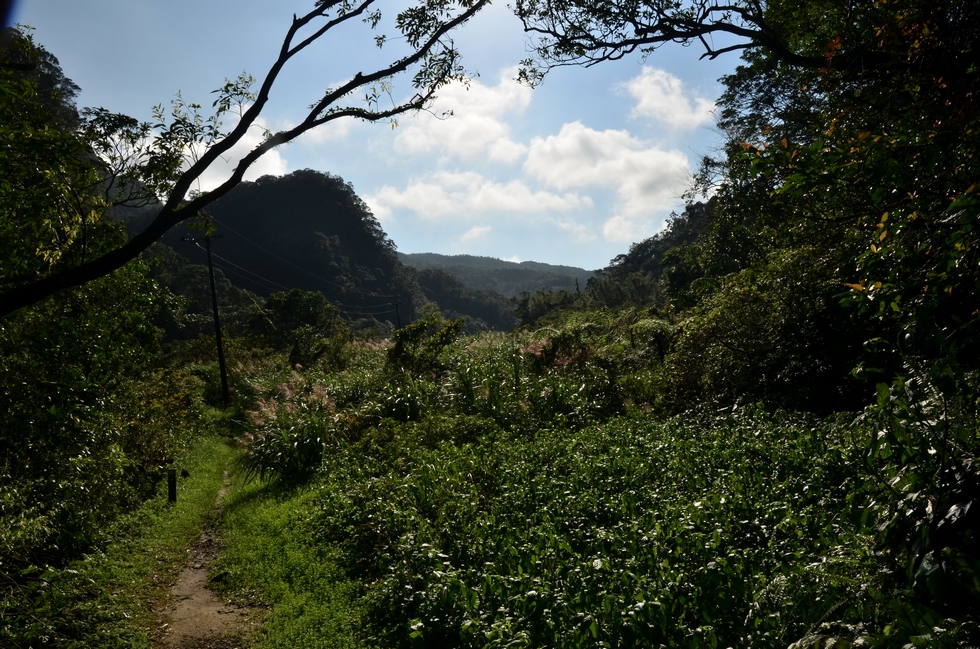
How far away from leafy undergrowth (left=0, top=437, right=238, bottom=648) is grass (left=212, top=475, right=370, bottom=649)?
719mm

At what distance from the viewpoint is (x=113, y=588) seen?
753 cm

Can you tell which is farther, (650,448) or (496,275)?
(496,275)

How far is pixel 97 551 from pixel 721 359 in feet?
33.8

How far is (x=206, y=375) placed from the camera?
27.4 metres

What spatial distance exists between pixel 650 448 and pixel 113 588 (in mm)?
6679

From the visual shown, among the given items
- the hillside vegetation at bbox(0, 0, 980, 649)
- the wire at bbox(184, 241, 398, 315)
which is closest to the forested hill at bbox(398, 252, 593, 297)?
the wire at bbox(184, 241, 398, 315)

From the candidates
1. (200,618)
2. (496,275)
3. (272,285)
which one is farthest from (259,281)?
(496,275)

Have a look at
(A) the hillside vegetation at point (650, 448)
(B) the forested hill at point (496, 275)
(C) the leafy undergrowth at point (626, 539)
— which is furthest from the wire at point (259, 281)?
(B) the forested hill at point (496, 275)

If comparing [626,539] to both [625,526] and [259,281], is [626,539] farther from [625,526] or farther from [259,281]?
[259,281]

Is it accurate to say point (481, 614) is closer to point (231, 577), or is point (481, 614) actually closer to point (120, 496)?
point (231, 577)

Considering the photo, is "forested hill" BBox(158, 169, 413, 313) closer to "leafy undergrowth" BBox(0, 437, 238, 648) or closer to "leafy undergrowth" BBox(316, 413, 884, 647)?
"leafy undergrowth" BBox(0, 437, 238, 648)

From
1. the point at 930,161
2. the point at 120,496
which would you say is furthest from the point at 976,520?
the point at 120,496

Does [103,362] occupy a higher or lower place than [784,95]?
lower

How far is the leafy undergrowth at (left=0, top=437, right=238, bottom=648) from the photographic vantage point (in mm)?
5691
